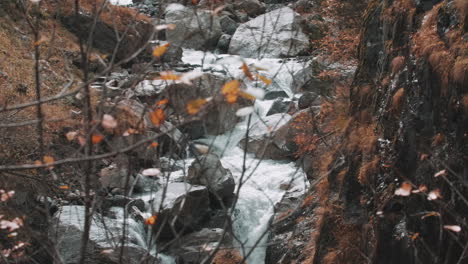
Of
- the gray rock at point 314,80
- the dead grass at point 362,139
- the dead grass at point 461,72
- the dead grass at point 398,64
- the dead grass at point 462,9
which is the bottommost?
the gray rock at point 314,80

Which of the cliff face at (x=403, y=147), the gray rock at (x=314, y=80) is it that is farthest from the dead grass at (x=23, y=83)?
the gray rock at (x=314, y=80)

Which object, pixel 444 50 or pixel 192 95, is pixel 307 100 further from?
pixel 444 50

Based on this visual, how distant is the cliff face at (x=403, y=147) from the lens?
368 cm

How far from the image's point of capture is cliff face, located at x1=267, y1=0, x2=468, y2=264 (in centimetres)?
368

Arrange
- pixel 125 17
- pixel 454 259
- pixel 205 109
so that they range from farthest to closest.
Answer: pixel 125 17 → pixel 454 259 → pixel 205 109

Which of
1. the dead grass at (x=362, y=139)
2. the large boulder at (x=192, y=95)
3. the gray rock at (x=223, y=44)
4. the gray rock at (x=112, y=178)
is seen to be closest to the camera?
the large boulder at (x=192, y=95)

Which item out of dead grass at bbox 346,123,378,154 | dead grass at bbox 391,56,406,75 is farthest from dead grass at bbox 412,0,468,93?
dead grass at bbox 346,123,378,154

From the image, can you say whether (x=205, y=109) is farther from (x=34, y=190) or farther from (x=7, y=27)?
(x=7, y=27)

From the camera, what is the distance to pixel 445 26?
4238 millimetres

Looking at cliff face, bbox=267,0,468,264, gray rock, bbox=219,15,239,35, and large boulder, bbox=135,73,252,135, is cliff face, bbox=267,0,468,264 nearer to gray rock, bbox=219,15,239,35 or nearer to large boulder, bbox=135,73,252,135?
large boulder, bbox=135,73,252,135

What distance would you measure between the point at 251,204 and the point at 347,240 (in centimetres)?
380

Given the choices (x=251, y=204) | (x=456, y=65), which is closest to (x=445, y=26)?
(x=456, y=65)

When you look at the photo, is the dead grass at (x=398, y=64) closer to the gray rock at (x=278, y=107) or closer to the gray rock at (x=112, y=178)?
the gray rock at (x=112, y=178)

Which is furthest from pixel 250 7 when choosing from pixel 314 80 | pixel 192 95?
pixel 192 95
